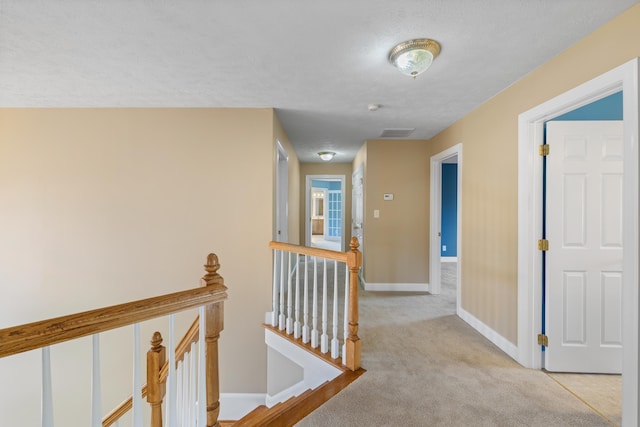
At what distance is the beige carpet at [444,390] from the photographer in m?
1.61

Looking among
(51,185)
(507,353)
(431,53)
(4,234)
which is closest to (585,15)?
(431,53)

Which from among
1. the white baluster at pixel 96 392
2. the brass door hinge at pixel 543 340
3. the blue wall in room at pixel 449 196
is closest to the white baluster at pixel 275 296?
the white baluster at pixel 96 392

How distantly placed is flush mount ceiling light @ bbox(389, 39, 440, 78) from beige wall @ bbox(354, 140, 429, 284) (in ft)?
7.65

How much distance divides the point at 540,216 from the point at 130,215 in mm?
3802

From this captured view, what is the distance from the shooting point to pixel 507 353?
233 centimetres

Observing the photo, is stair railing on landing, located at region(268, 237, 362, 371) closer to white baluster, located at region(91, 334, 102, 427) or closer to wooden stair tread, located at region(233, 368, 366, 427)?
wooden stair tread, located at region(233, 368, 366, 427)

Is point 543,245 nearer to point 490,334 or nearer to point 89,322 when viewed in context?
point 490,334

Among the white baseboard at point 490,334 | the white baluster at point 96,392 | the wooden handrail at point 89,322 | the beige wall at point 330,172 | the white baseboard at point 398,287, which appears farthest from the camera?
the beige wall at point 330,172

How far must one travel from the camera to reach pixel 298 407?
170 centimetres

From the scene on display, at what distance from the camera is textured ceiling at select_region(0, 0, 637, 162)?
1.46 m

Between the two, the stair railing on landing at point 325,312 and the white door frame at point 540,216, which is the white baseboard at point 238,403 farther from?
the white door frame at point 540,216

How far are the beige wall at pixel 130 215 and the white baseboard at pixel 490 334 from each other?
218cm

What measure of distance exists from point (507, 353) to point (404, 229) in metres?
2.05

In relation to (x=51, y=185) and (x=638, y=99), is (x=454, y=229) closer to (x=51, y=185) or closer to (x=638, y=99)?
(x=638, y=99)
